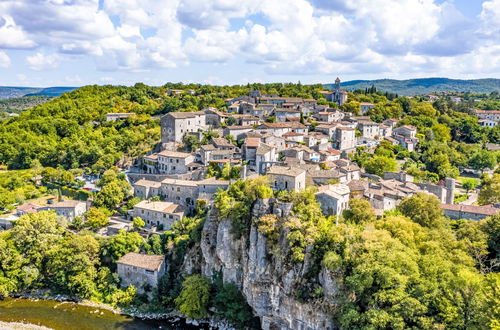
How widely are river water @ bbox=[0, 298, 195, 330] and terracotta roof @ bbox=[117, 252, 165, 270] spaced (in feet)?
15.4

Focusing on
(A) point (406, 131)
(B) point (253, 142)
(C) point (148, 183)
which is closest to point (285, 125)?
(B) point (253, 142)

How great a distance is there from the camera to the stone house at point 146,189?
46.6 metres

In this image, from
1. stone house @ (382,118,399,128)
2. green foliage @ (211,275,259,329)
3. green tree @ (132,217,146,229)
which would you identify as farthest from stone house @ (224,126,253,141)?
stone house @ (382,118,399,128)

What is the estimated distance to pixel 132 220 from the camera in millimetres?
44625

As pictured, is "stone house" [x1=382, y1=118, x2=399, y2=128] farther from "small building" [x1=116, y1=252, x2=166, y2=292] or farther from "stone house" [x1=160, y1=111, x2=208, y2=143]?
"small building" [x1=116, y1=252, x2=166, y2=292]

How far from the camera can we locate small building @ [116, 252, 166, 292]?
36.6m

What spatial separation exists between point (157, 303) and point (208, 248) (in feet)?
23.9

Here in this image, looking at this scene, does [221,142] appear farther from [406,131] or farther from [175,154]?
[406,131]

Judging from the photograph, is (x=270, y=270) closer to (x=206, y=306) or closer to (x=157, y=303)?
(x=206, y=306)

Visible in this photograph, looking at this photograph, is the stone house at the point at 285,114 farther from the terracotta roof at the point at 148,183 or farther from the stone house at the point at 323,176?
the stone house at the point at 323,176

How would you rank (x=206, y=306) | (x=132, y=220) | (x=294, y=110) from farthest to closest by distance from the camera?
(x=294, y=110), (x=132, y=220), (x=206, y=306)

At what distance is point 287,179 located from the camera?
33.9 meters

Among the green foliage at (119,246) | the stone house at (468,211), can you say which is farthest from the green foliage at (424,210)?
the green foliage at (119,246)

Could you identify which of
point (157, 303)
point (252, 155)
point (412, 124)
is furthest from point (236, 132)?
point (412, 124)
